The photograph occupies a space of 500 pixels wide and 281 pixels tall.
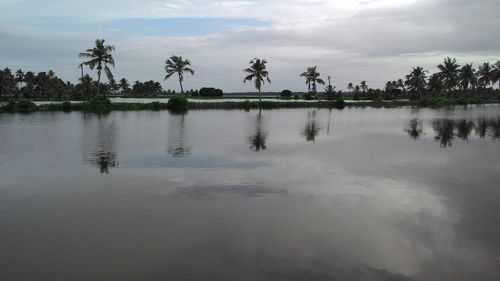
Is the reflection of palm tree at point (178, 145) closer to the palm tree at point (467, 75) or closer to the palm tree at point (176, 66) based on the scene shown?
Answer: the palm tree at point (176, 66)

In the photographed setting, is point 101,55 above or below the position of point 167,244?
above

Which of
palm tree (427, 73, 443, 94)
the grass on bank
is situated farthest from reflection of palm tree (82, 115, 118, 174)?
palm tree (427, 73, 443, 94)

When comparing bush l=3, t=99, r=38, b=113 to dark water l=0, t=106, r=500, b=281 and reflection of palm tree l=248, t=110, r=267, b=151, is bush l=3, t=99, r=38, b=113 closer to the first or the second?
dark water l=0, t=106, r=500, b=281

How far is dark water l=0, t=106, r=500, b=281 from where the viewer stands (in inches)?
281

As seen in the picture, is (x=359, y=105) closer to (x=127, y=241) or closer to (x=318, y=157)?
(x=318, y=157)

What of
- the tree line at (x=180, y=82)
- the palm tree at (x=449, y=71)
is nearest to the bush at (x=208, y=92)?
the tree line at (x=180, y=82)

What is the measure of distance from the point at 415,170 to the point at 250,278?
10874 mm

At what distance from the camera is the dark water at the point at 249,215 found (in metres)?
7.14

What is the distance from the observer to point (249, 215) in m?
9.98

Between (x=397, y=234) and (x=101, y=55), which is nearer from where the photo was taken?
(x=397, y=234)

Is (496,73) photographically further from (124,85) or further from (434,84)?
(124,85)

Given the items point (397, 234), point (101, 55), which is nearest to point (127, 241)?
point (397, 234)

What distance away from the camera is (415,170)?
15477mm

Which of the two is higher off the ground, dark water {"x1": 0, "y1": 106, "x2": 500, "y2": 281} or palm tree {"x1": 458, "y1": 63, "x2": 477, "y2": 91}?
palm tree {"x1": 458, "y1": 63, "x2": 477, "y2": 91}
